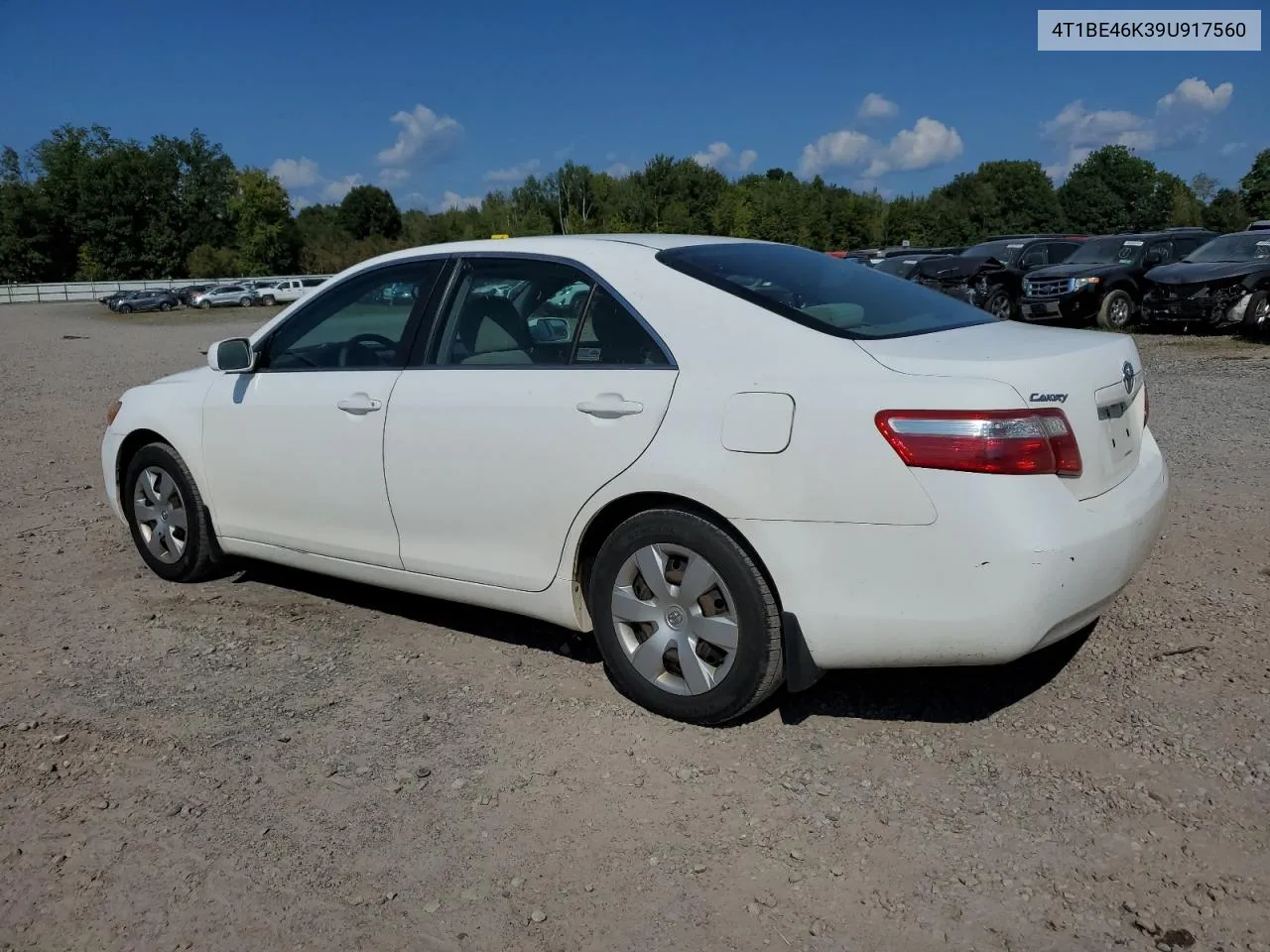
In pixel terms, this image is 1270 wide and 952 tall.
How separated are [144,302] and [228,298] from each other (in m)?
3.83

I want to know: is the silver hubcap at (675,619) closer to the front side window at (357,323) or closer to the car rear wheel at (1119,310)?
the front side window at (357,323)

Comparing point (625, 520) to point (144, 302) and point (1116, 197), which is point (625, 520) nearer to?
point (144, 302)

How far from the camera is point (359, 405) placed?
437 cm

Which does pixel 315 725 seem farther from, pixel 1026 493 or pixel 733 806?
pixel 1026 493

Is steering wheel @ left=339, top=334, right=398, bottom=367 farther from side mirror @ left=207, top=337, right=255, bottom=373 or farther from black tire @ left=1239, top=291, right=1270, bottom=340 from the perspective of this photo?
black tire @ left=1239, top=291, right=1270, bottom=340

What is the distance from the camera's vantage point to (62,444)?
9.99 metres

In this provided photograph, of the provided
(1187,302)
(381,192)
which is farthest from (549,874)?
(381,192)

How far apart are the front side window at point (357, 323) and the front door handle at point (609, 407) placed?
1.04 m

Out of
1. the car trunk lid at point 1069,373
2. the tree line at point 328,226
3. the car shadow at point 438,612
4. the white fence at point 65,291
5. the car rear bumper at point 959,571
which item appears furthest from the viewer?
the tree line at point 328,226

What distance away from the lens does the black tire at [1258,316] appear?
48.6 ft

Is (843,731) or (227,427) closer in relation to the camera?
(843,731)

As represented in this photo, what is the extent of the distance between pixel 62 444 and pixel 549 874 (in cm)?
874

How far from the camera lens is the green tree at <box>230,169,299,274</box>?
3492 inches

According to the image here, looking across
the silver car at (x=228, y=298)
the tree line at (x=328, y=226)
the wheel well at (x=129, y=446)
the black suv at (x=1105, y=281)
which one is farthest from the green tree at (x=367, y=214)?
the wheel well at (x=129, y=446)
